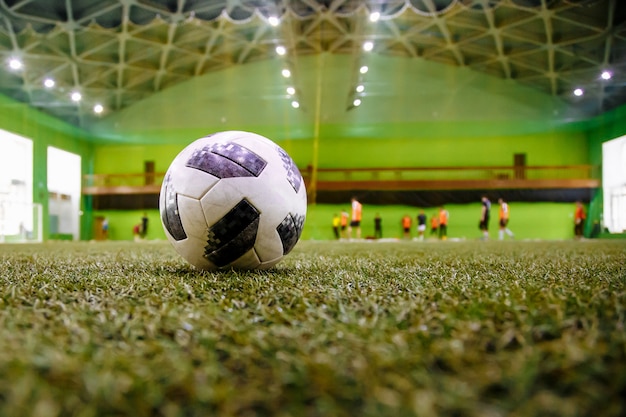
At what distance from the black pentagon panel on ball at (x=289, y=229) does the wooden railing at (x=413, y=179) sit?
16.3 metres

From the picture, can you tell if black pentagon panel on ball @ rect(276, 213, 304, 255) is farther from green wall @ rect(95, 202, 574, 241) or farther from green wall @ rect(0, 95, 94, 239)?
green wall @ rect(95, 202, 574, 241)

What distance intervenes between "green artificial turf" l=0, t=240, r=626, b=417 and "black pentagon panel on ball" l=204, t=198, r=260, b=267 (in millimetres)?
717

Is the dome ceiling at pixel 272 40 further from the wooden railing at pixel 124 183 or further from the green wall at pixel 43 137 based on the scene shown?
the wooden railing at pixel 124 183

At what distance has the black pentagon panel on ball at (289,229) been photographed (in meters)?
2.45

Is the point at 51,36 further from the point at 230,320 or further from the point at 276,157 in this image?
the point at 230,320

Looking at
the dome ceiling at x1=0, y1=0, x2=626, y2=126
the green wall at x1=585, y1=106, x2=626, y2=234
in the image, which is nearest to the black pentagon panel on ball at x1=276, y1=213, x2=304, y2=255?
the dome ceiling at x1=0, y1=0, x2=626, y2=126

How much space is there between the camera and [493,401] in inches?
25.9


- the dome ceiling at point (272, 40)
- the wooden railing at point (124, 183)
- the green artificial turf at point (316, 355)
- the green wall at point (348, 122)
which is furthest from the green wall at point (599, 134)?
the wooden railing at point (124, 183)

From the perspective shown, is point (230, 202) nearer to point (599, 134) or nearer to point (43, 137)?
point (599, 134)

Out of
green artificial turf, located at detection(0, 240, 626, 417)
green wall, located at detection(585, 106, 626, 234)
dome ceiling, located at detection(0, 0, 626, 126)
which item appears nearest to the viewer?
green artificial turf, located at detection(0, 240, 626, 417)

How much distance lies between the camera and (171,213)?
95.3 inches

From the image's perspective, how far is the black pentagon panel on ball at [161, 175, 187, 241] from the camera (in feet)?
7.84

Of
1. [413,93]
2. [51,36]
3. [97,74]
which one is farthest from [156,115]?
[413,93]

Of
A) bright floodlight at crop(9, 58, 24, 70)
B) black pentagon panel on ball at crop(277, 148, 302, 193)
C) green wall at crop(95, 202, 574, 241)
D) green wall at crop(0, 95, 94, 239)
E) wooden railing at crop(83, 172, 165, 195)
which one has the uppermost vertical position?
bright floodlight at crop(9, 58, 24, 70)
